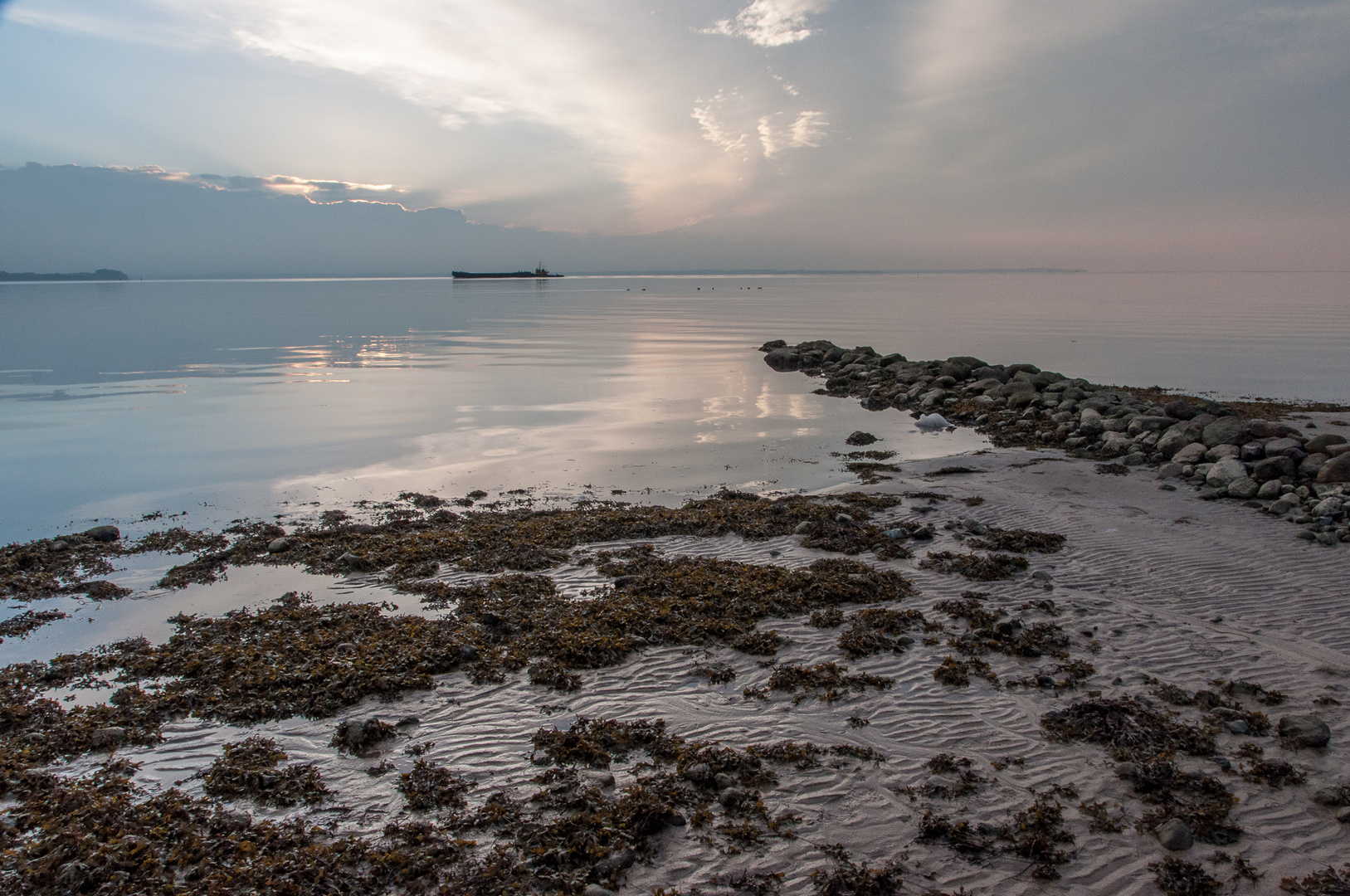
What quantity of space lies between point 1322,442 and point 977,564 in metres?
9.55

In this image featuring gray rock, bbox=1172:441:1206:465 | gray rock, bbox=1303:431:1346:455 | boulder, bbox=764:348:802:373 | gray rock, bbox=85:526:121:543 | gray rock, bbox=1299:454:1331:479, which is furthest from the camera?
boulder, bbox=764:348:802:373

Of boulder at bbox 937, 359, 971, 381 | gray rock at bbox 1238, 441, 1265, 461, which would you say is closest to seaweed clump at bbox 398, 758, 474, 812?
gray rock at bbox 1238, 441, 1265, 461

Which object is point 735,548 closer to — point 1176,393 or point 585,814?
point 585,814

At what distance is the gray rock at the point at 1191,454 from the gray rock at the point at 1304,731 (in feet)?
33.9

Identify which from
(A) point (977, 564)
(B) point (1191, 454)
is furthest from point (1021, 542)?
Result: (B) point (1191, 454)

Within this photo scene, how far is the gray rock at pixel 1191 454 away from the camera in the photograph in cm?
1455

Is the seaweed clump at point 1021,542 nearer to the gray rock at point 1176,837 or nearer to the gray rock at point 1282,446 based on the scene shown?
the gray rock at point 1176,837

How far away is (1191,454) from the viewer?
48.1ft

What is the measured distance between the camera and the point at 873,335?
49.6 m

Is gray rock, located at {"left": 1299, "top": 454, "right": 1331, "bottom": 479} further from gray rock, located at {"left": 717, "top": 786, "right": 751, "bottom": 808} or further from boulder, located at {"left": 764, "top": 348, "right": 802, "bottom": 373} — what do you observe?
boulder, located at {"left": 764, "top": 348, "right": 802, "bottom": 373}

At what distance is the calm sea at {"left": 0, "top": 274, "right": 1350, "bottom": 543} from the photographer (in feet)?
46.4

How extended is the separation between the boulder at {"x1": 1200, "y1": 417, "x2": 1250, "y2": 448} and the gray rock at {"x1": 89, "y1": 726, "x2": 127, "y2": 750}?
18446 millimetres

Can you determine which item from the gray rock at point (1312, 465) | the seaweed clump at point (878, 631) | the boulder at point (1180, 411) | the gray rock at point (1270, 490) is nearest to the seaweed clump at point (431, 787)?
the seaweed clump at point (878, 631)

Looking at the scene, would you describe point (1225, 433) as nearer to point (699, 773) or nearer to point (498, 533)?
point (498, 533)
